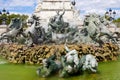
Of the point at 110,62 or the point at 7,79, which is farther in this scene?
the point at 110,62

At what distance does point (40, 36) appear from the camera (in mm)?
20031

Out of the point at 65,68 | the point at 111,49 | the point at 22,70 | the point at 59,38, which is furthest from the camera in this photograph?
the point at 59,38

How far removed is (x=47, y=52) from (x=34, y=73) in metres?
3.27

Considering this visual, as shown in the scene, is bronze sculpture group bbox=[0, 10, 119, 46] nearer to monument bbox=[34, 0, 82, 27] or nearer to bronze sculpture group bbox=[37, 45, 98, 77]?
bronze sculpture group bbox=[37, 45, 98, 77]

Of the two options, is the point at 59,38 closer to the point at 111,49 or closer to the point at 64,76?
the point at 111,49

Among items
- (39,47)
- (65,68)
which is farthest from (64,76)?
(39,47)

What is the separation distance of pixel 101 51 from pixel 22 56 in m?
4.21

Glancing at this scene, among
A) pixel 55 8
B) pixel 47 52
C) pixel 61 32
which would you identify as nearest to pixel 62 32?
pixel 61 32

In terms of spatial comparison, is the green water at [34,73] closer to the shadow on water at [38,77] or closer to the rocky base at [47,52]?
the shadow on water at [38,77]

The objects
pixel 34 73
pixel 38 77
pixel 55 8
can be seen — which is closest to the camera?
pixel 38 77

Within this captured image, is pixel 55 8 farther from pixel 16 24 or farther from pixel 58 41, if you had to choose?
pixel 58 41

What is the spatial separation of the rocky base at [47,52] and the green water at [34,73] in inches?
28.3

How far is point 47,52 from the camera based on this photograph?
17500 mm

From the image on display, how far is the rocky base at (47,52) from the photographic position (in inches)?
687
